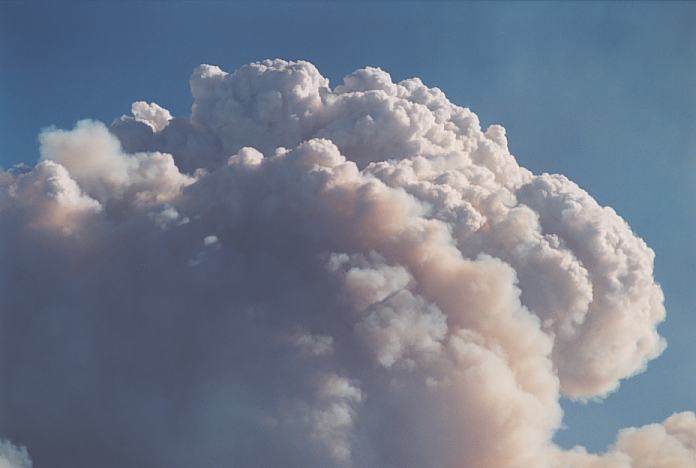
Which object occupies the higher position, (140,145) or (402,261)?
(140,145)

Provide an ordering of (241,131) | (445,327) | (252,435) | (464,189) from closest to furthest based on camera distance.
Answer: (252,435) → (445,327) → (464,189) → (241,131)

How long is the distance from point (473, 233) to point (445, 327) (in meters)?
6.60

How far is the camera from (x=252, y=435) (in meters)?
39.8

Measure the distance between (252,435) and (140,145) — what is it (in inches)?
853

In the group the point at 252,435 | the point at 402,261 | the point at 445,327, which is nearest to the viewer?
the point at 252,435

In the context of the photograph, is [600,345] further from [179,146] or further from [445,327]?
[179,146]

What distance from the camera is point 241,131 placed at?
52031mm

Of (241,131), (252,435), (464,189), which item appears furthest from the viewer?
(241,131)

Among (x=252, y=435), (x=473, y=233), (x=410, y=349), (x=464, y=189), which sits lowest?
(x=252, y=435)

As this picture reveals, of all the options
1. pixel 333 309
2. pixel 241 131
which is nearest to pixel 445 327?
pixel 333 309

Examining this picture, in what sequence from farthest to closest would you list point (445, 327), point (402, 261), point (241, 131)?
point (241, 131)
point (402, 261)
point (445, 327)

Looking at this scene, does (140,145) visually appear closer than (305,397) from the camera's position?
No

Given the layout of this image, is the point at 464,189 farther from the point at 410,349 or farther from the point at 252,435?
the point at 252,435

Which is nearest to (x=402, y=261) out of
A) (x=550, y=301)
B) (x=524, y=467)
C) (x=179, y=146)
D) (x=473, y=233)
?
(x=473, y=233)
